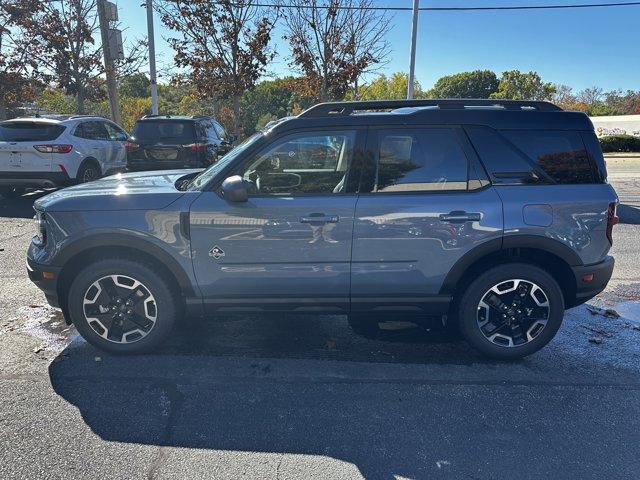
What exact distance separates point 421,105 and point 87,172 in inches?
318

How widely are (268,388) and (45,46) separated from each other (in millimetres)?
16151

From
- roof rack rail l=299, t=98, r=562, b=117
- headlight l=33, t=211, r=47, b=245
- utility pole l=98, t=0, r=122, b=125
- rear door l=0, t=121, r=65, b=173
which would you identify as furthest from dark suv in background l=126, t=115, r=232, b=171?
roof rack rail l=299, t=98, r=562, b=117

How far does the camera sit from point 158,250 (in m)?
3.50

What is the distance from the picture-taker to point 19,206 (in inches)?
383

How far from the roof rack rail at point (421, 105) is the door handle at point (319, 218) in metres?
0.79

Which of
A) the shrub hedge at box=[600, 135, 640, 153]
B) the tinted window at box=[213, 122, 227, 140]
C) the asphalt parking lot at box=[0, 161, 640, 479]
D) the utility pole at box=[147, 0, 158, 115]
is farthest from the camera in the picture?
the shrub hedge at box=[600, 135, 640, 153]

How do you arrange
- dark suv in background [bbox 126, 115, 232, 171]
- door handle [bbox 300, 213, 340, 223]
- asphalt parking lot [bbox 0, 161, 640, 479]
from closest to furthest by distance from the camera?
asphalt parking lot [bbox 0, 161, 640, 479], door handle [bbox 300, 213, 340, 223], dark suv in background [bbox 126, 115, 232, 171]

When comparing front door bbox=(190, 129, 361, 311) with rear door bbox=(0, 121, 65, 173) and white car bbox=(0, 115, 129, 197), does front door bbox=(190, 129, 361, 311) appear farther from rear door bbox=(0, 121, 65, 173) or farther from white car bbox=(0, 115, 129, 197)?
rear door bbox=(0, 121, 65, 173)

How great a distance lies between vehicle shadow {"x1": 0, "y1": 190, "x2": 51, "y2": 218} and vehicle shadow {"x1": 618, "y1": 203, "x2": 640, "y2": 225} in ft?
36.2

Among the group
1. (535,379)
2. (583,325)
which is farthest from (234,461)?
(583,325)

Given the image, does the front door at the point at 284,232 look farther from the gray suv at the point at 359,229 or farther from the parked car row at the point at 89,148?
the parked car row at the point at 89,148

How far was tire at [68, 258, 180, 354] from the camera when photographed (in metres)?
3.57

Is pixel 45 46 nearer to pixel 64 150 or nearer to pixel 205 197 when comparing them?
pixel 64 150

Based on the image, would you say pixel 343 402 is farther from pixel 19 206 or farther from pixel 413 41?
pixel 413 41
